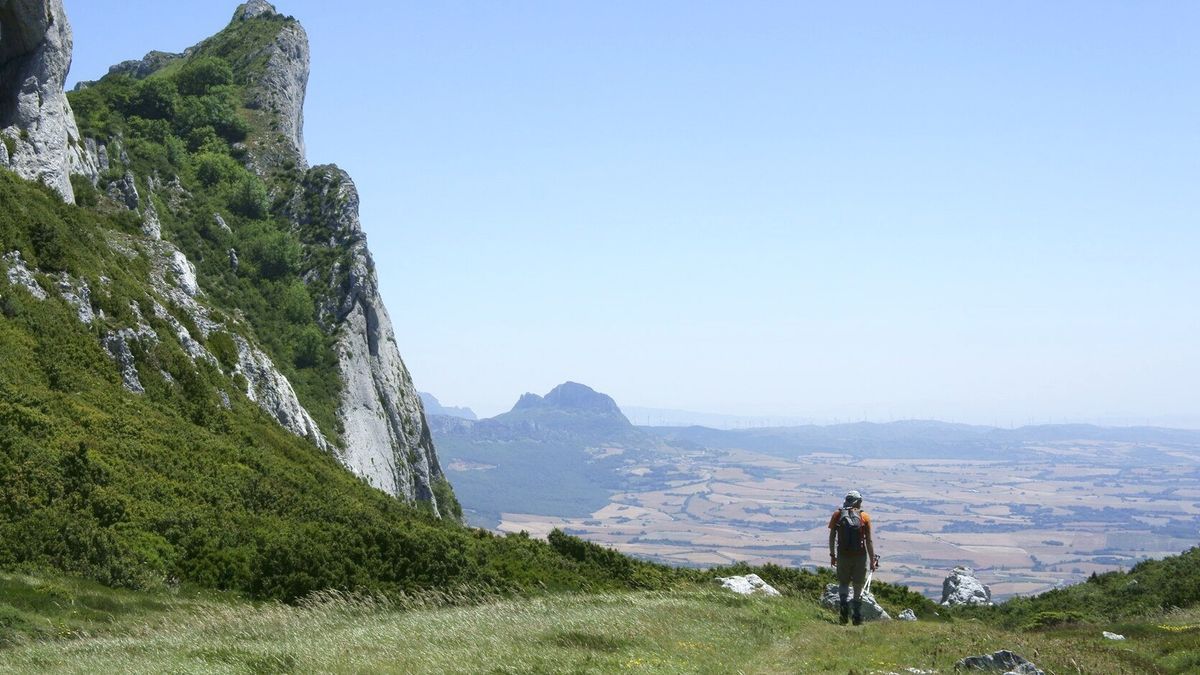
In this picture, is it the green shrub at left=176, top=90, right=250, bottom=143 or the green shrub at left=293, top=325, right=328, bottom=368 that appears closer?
the green shrub at left=293, top=325, right=328, bottom=368

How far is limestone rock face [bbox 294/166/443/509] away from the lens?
233 ft

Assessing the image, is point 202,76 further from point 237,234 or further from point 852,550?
point 852,550

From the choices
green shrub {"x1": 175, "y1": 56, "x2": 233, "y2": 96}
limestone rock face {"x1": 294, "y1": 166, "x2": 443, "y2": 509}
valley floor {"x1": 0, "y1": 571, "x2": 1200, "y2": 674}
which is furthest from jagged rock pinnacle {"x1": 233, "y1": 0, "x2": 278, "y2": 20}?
valley floor {"x1": 0, "y1": 571, "x2": 1200, "y2": 674}

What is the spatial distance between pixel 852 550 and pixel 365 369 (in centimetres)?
5943

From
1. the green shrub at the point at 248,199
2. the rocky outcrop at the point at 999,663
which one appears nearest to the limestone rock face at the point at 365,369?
the green shrub at the point at 248,199

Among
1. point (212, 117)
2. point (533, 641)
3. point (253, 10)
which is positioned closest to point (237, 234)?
point (212, 117)

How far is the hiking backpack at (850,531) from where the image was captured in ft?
72.6

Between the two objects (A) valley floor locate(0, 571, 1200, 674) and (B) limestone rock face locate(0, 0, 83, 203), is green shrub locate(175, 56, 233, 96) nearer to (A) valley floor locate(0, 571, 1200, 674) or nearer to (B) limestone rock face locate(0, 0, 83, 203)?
(B) limestone rock face locate(0, 0, 83, 203)

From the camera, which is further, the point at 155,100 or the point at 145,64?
the point at 145,64

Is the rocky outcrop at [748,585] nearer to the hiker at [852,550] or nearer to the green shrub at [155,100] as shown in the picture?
the hiker at [852,550]

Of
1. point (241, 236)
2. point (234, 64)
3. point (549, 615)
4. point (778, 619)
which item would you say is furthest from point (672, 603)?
point (234, 64)

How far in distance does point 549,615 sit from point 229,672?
26.5ft

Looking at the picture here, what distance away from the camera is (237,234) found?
256 feet

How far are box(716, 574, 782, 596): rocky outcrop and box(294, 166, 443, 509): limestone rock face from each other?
3891 centimetres
